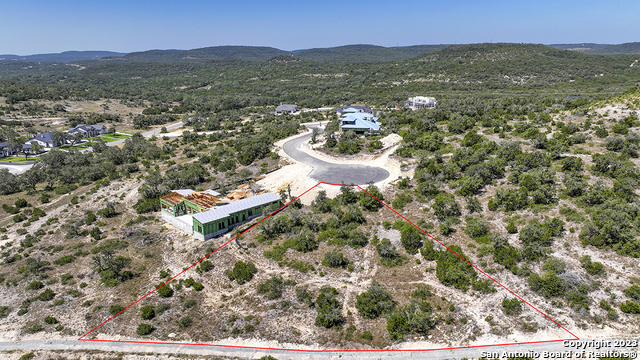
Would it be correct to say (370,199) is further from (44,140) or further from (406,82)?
(406,82)

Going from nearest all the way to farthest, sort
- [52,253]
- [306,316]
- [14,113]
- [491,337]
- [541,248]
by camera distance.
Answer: [491,337] < [306,316] < [541,248] < [52,253] < [14,113]

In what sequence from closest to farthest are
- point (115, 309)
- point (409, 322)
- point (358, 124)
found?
point (409, 322), point (115, 309), point (358, 124)

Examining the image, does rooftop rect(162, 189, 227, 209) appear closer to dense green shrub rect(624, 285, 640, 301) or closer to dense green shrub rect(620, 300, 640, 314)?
dense green shrub rect(620, 300, 640, 314)

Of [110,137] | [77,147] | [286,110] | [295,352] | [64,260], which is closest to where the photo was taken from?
[295,352]

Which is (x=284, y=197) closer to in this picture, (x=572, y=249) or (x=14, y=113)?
(x=572, y=249)

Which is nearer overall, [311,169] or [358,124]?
[311,169]

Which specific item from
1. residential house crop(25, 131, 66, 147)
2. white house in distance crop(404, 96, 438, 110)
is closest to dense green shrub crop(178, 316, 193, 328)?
residential house crop(25, 131, 66, 147)

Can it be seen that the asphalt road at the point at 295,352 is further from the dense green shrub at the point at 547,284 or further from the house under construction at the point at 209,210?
the house under construction at the point at 209,210

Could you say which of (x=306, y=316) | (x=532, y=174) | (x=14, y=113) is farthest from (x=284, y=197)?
(x=14, y=113)

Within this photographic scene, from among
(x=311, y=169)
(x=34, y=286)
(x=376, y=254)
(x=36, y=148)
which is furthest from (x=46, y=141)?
(x=376, y=254)
